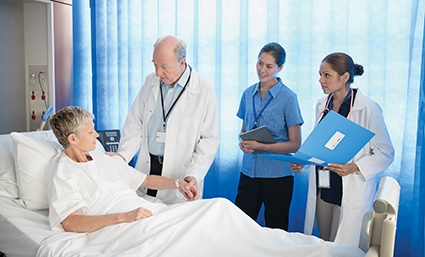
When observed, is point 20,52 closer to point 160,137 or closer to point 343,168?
point 160,137

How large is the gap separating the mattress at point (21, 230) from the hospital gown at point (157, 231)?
0.09 meters

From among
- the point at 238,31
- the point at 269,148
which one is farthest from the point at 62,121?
the point at 238,31

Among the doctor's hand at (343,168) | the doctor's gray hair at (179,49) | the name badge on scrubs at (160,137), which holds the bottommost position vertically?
the doctor's hand at (343,168)

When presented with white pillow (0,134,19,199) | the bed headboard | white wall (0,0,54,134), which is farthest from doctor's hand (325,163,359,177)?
white wall (0,0,54,134)

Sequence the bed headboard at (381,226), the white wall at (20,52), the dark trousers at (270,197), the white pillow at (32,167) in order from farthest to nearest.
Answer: the white wall at (20,52)
the dark trousers at (270,197)
the white pillow at (32,167)
the bed headboard at (381,226)

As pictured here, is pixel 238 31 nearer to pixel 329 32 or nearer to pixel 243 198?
pixel 329 32

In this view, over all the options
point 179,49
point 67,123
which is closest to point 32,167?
point 67,123

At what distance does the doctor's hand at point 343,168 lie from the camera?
235 cm

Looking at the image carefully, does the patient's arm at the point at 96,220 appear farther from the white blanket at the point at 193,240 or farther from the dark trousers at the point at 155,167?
the dark trousers at the point at 155,167

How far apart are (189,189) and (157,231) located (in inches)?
20.1

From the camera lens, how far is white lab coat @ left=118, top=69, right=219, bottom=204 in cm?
250

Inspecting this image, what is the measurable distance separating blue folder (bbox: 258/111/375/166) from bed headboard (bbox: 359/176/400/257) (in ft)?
2.13

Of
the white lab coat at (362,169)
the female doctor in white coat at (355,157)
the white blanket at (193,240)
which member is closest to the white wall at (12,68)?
the white blanket at (193,240)

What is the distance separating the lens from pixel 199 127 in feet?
8.39
